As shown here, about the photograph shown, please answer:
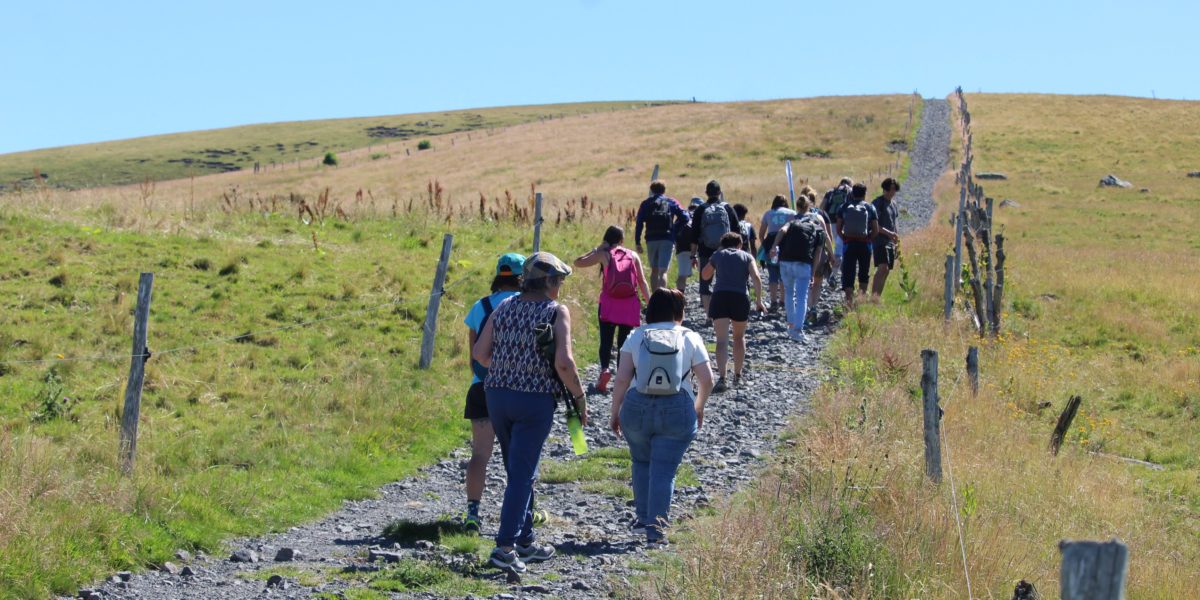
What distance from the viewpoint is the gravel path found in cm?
682

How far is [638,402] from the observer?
7527 mm

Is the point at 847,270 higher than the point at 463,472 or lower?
higher

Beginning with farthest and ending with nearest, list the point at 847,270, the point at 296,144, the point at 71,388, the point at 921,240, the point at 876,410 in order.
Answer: the point at 296,144 < the point at 921,240 < the point at 847,270 < the point at 71,388 < the point at 876,410

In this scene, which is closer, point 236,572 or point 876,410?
point 236,572

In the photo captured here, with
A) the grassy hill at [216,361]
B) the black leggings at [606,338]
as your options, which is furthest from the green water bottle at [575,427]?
the black leggings at [606,338]

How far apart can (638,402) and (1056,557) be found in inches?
115

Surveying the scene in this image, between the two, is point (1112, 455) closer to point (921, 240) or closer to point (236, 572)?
point (236, 572)

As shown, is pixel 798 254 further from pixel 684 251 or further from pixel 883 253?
pixel 883 253

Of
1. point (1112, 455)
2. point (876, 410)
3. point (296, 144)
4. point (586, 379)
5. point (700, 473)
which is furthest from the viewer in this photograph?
point (296, 144)

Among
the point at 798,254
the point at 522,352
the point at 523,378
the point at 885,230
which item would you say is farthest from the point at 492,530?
the point at 885,230

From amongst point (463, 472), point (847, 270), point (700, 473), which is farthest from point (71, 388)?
point (847, 270)

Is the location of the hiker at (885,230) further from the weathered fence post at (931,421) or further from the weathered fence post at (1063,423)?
the weathered fence post at (931,421)

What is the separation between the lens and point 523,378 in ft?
22.9

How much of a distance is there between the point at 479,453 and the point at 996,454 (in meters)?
4.76
